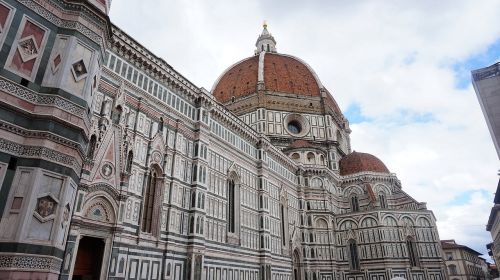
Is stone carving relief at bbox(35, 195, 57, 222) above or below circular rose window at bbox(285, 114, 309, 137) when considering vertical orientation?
below

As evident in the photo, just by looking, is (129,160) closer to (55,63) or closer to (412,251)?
(55,63)

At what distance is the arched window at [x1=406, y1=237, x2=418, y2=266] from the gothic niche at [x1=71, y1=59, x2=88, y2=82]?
124 feet

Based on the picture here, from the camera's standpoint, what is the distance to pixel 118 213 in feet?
54.5

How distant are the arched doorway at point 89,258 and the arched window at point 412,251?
3234 centimetres

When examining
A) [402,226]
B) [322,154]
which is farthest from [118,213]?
[402,226]

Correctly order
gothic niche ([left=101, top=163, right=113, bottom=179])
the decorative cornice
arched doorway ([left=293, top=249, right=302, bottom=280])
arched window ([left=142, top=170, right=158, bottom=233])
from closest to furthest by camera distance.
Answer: the decorative cornice, gothic niche ([left=101, top=163, right=113, bottom=179]), arched window ([left=142, top=170, right=158, bottom=233]), arched doorway ([left=293, top=249, right=302, bottom=280])

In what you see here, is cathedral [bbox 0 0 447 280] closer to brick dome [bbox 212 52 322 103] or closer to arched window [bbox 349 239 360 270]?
arched window [bbox 349 239 360 270]

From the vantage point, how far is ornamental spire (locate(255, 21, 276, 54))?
64188 mm

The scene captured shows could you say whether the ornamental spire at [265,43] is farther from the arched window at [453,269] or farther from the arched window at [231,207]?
the arched window at [453,269]

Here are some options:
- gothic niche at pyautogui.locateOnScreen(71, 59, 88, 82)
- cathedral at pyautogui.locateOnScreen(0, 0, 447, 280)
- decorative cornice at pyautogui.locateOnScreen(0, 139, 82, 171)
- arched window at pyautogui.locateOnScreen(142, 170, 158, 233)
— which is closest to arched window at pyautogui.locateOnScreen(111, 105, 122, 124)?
cathedral at pyautogui.locateOnScreen(0, 0, 447, 280)

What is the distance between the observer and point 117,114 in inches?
714

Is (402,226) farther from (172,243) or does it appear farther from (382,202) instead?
(172,243)

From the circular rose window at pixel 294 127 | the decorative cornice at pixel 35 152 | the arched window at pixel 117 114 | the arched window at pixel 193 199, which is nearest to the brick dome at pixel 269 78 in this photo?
the circular rose window at pixel 294 127

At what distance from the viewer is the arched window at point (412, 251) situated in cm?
3666
